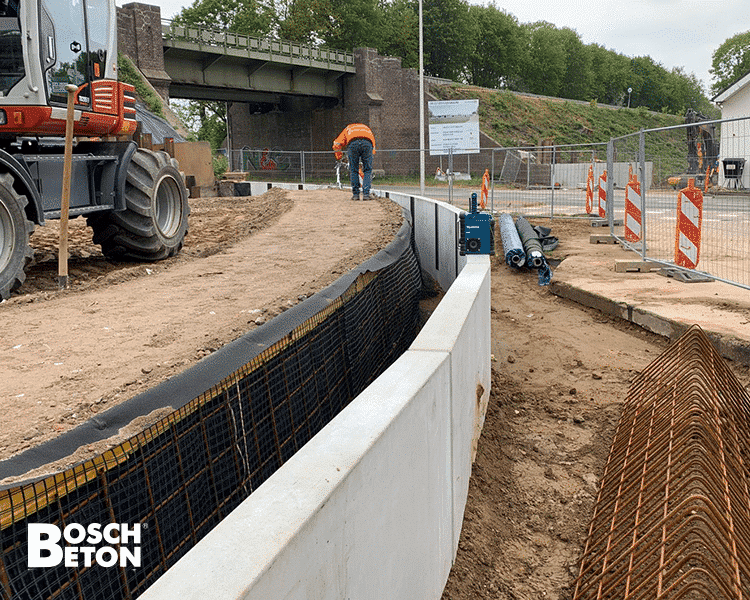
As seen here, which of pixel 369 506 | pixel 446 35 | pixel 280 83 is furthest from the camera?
pixel 446 35

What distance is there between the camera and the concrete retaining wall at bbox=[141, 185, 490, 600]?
1.61 m

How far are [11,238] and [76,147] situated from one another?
2.33 meters

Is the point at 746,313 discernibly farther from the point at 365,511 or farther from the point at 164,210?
the point at 164,210

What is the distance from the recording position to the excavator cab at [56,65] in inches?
274

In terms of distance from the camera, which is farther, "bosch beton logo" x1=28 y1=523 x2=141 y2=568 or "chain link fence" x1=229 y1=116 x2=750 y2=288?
"chain link fence" x1=229 y1=116 x2=750 y2=288

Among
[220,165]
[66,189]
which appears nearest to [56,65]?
[66,189]

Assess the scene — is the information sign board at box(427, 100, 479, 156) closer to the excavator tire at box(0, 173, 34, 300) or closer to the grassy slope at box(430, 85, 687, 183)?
the grassy slope at box(430, 85, 687, 183)

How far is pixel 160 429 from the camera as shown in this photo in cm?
300

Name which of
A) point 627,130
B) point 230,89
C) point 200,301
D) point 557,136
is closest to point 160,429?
point 200,301

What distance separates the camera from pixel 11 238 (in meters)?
6.66

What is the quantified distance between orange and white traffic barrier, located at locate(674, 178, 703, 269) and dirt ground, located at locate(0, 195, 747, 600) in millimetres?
1713

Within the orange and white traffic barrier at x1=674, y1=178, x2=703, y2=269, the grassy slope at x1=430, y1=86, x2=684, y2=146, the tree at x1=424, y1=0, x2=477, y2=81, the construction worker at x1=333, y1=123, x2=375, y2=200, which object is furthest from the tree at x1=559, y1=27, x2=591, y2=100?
the orange and white traffic barrier at x1=674, y1=178, x2=703, y2=269

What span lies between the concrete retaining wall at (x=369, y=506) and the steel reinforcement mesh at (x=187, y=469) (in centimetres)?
87

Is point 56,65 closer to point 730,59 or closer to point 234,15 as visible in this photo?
point 234,15
